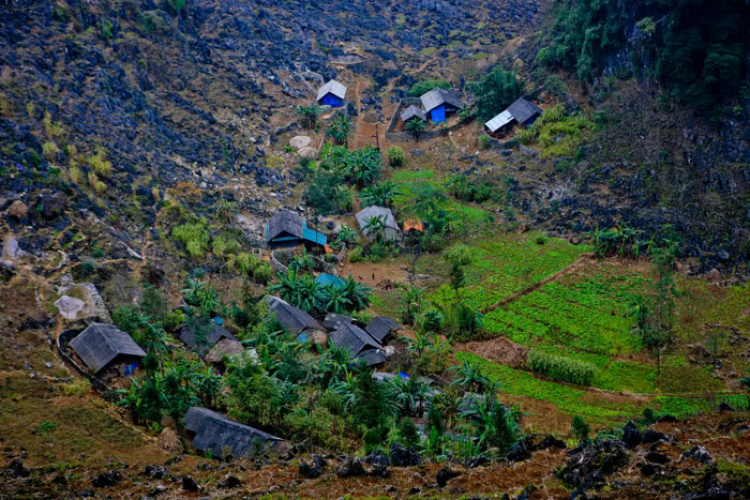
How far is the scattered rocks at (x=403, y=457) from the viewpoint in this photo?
25.2 meters

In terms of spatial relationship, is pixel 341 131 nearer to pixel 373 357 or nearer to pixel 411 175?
pixel 411 175

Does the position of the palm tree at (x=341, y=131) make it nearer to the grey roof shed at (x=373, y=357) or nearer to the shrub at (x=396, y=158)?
the shrub at (x=396, y=158)

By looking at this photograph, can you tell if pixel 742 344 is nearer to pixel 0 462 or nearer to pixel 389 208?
pixel 389 208

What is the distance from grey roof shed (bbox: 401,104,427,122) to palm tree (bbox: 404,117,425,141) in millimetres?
1608

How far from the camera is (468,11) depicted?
10369cm

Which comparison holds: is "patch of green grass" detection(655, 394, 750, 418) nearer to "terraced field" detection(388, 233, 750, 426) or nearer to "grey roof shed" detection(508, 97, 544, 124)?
"terraced field" detection(388, 233, 750, 426)

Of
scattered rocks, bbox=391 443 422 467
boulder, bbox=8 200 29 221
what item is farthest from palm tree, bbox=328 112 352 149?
scattered rocks, bbox=391 443 422 467

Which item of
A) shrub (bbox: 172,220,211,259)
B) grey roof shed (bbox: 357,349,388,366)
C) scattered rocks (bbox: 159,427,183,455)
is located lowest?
grey roof shed (bbox: 357,349,388,366)

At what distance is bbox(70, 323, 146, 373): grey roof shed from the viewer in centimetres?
3344

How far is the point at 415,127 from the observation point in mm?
73188

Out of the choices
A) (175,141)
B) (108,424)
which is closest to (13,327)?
(108,424)

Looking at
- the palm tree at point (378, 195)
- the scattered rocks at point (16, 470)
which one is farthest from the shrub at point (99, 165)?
the scattered rocks at point (16, 470)

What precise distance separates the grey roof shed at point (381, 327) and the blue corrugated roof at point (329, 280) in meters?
4.89

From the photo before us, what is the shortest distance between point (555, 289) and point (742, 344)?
12152 mm
